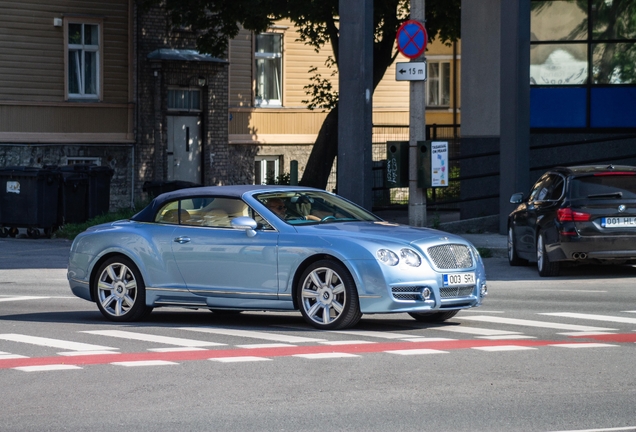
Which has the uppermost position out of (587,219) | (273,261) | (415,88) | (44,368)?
(415,88)

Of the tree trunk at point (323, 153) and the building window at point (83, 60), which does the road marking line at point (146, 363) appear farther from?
the building window at point (83, 60)

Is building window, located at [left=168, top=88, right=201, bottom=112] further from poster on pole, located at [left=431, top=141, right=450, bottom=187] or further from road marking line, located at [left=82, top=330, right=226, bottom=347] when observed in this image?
road marking line, located at [left=82, top=330, right=226, bottom=347]

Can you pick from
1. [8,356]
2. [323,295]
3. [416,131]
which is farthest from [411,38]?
[8,356]

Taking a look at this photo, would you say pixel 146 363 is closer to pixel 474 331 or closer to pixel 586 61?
pixel 474 331

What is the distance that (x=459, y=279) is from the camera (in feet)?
38.9

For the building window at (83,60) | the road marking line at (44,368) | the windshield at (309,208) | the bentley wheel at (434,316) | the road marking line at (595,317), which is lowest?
the road marking line at (44,368)

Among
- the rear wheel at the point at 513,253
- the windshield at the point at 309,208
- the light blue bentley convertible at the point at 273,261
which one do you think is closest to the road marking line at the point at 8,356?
the light blue bentley convertible at the point at 273,261

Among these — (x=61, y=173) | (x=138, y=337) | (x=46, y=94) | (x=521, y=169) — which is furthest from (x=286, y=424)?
(x=46, y=94)

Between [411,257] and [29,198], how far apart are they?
15.6 metres

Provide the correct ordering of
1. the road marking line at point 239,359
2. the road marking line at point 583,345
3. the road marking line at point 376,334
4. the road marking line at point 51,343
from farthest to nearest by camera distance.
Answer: the road marking line at point 376,334 → the road marking line at point 51,343 → the road marking line at point 583,345 → the road marking line at point 239,359

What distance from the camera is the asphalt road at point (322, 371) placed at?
7801 mm

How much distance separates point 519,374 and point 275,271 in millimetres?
3338

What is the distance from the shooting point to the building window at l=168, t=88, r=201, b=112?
35.7 meters

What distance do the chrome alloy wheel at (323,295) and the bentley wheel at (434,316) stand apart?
3.42 feet
